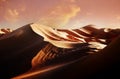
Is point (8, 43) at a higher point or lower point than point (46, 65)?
higher

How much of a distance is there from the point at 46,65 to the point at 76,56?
19.6 inches

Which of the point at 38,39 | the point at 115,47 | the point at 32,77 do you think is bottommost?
the point at 32,77

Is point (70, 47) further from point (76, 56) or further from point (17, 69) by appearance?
point (17, 69)

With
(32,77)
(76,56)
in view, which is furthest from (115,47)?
(76,56)

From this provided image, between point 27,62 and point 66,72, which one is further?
point 27,62

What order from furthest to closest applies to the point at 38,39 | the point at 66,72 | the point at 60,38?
the point at 60,38, the point at 38,39, the point at 66,72

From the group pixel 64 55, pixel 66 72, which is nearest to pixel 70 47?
pixel 64 55

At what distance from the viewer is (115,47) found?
2648 millimetres

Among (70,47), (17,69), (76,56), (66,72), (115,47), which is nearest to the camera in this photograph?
(115,47)

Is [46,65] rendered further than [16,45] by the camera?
No

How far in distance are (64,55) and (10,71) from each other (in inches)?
38.5

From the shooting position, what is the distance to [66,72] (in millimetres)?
3037

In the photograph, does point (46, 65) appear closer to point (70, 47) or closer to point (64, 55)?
point (64, 55)

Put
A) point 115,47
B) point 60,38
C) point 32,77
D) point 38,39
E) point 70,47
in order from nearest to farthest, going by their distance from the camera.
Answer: point 115,47
point 32,77
point 70,47
point 38,39
point 60,38
